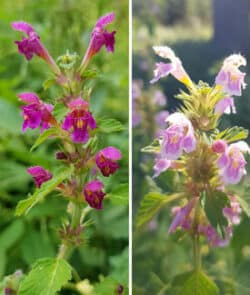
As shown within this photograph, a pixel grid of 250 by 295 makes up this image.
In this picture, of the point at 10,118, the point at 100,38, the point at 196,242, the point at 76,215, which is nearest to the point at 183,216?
the point at 196,242

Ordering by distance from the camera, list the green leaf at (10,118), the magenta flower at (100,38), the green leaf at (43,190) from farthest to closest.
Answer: the green leaf at (10,118) < the magenta flower at (100,38) < the green leaf at (43,190)

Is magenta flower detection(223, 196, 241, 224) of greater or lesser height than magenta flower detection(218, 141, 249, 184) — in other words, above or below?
below

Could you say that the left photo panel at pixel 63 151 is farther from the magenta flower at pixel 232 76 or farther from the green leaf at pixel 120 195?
the magenta flower at pixel 232 76

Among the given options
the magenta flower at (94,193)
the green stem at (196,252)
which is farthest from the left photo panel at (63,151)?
the green stem at (196,252)

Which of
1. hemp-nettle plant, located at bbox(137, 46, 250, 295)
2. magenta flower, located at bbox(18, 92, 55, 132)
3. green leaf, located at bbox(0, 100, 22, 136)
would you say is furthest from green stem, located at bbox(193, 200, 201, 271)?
green leaf, located at bbox(0, 100, 22, 136)

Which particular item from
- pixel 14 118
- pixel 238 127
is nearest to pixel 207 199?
pixel 238 127

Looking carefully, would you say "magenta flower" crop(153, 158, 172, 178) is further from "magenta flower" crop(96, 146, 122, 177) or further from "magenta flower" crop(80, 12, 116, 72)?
"magenta flower" crop(80, 12, 116, 72)
